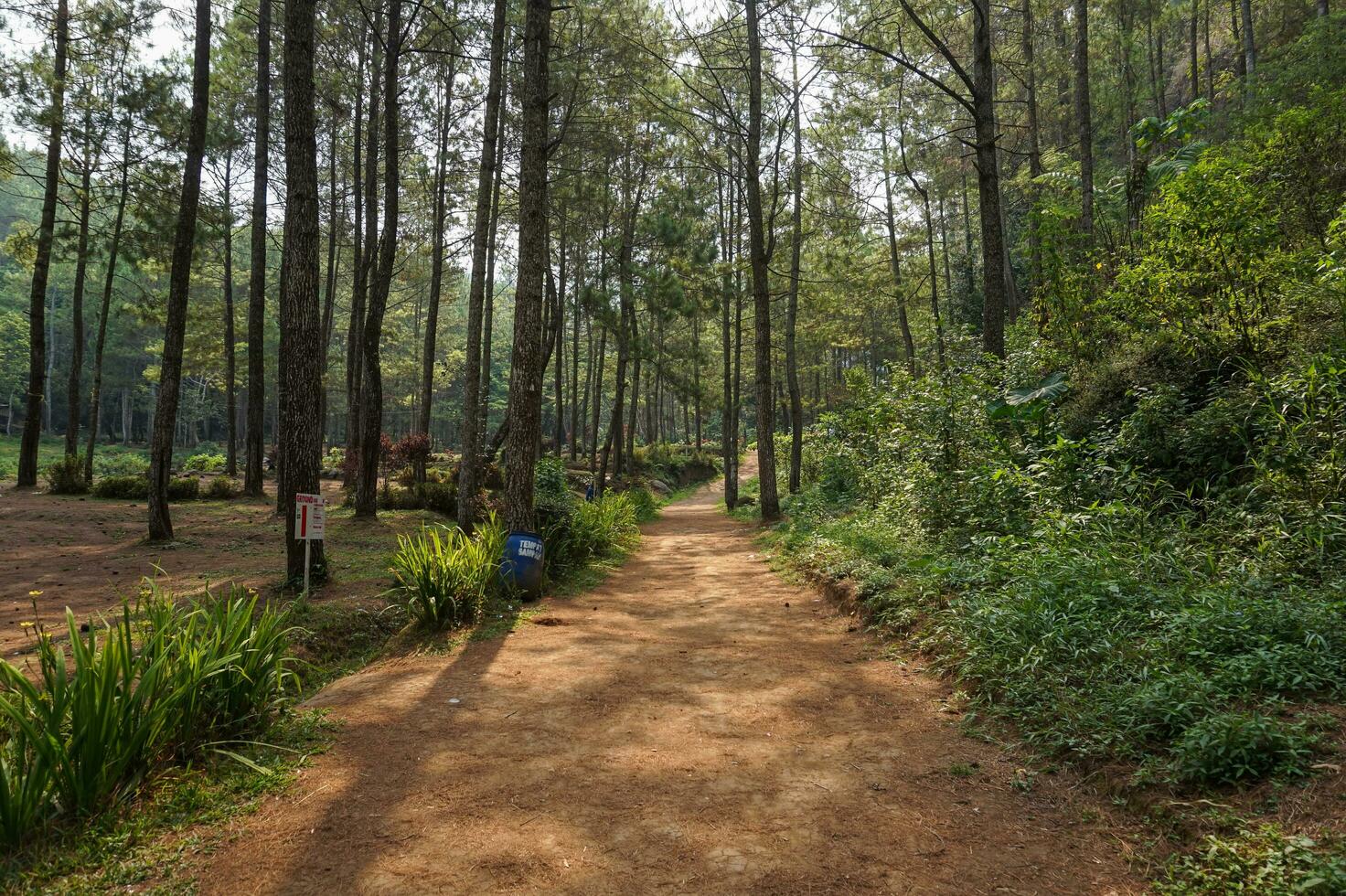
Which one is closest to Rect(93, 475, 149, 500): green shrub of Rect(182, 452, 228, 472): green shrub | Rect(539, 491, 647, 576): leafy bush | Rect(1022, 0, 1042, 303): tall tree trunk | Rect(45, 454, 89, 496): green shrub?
Rect(45, 454, 89, 496): green shrub

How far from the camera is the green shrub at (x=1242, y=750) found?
2373mm

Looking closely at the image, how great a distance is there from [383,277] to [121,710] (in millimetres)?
9730

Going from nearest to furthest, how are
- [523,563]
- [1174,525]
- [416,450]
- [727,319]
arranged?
[1174,525] → [523,563] → [416,450] → [727,319]

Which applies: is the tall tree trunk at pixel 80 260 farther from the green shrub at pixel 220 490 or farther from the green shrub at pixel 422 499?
the green shrub at pixel 422 499

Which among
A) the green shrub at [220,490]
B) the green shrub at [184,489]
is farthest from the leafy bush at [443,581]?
the green shrub at [220,490]

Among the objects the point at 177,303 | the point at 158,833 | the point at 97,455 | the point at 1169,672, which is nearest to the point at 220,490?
the point at 177,303

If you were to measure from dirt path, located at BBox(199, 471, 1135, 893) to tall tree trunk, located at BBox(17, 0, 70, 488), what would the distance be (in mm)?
16299

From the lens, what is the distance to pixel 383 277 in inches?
432

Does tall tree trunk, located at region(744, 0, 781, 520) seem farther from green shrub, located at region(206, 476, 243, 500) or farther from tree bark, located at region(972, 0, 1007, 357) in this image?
green shrub, located at region(206, 476, 243, 500)

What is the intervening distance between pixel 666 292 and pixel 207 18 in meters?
10.5

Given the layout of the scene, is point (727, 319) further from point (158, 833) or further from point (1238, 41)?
point (158, 833)

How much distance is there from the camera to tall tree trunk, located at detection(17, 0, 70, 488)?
13.5 metres

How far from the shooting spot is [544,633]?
19.2 feet

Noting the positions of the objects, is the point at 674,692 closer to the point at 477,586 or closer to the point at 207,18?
the point at 477,586
